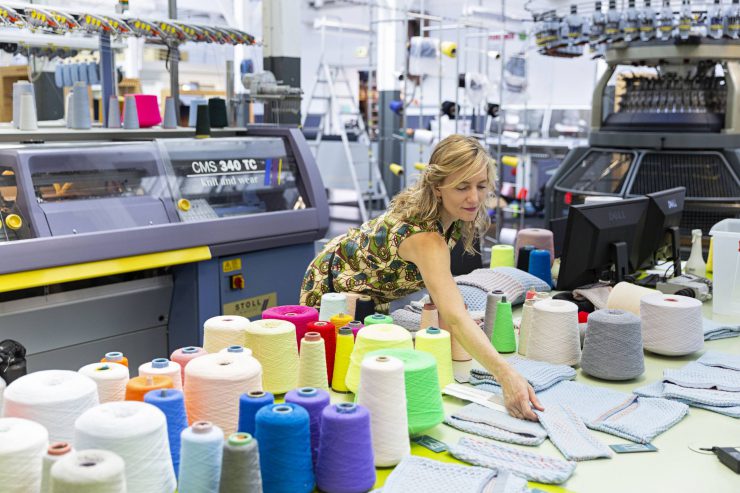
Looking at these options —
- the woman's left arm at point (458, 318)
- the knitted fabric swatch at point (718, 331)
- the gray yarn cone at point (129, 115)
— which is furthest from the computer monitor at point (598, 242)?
the gray yarn cone at point (129, 115)

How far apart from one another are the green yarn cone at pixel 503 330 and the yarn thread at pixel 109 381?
1.10 metres

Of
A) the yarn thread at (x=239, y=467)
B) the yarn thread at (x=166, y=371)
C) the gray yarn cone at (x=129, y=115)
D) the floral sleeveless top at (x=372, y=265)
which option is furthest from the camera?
the gray yarn cone at (x=129, y=115)

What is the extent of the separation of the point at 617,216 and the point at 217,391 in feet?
6.20

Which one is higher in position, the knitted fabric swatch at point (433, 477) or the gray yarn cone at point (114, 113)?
the gray yarn cone at point (114, 113)

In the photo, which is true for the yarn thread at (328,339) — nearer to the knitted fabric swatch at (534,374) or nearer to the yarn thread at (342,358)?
the yarn thread at (342,358)

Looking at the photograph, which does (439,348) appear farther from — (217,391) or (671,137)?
(671,137)

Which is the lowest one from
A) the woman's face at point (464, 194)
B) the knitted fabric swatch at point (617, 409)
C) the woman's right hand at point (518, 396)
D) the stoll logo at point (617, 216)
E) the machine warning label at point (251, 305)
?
the machine warning label at point (251, 305)

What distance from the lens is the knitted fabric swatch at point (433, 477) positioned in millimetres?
1361

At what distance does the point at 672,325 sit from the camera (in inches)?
85.5

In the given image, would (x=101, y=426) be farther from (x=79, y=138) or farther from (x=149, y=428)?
(x=79, y=138)

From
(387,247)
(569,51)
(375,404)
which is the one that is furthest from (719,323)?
(569,51)

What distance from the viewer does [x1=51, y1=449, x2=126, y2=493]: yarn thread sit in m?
1.07

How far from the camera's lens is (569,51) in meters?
5.35

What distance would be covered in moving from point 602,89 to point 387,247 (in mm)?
3353
